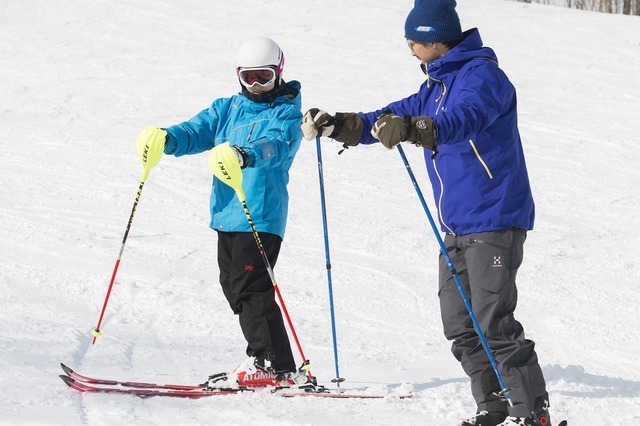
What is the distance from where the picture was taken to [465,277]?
3.84m

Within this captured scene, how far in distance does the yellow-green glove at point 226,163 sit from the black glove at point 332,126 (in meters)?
0.39

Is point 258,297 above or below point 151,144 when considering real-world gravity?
below

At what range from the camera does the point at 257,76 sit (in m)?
4.36

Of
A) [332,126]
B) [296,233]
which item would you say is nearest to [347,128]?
[332,126]

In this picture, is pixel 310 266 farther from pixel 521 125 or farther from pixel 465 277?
pixel 521 125

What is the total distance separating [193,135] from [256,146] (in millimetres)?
575

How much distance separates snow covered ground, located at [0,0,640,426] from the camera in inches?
175

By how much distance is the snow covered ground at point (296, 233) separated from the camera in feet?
14.6

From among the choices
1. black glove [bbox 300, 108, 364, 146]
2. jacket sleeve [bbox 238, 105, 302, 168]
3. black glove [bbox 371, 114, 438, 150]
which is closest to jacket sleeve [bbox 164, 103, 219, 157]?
jacket sleeve [bbox 238, 105, 302, 168]

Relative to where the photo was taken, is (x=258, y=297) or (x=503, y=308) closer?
(x=503, y=308)

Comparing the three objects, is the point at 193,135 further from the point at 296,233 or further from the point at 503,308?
the point at 296,233

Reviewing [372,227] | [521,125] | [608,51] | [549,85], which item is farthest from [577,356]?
[608,51]

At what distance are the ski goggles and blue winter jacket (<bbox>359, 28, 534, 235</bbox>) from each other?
95 cm

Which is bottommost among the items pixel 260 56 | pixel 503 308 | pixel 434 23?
pixel 503 308
